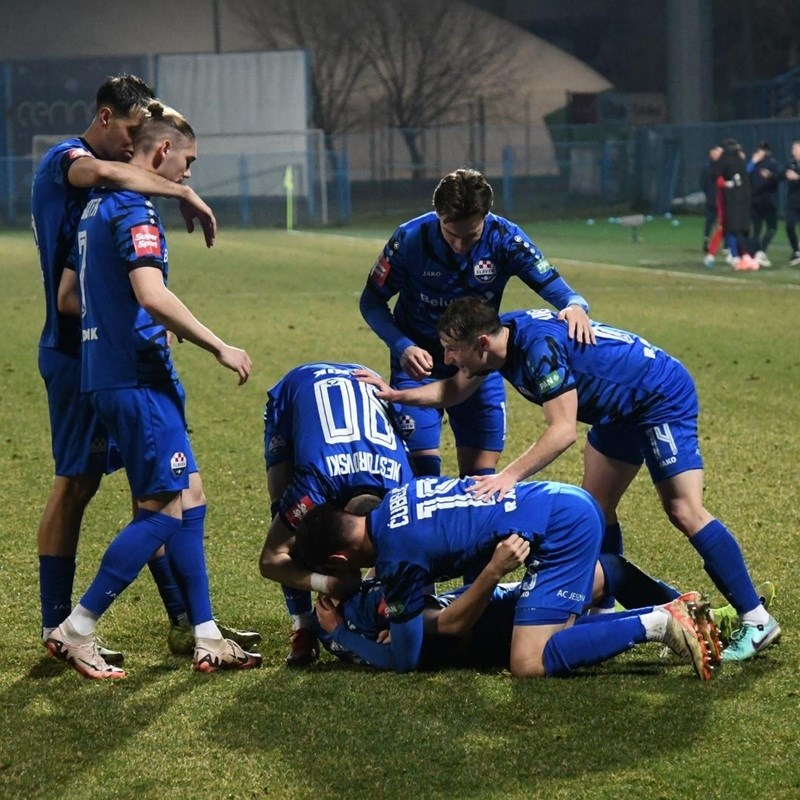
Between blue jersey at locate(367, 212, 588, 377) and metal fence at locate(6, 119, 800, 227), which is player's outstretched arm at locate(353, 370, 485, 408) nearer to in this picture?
blue jersey at locate(367, 212, 588, 377)

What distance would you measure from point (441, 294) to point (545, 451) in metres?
1.43

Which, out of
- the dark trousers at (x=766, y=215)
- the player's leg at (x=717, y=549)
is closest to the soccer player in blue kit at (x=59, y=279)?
the player's leg at (x=717, y=549)

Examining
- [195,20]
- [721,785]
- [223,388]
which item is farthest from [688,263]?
[195,20]

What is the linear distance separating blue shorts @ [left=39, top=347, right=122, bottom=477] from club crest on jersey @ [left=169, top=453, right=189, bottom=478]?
42cm

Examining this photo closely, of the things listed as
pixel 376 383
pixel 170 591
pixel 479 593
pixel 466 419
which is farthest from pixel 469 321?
pixel 170 591

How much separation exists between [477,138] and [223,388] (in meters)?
42.8

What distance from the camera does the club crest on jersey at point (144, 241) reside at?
532 centimetres

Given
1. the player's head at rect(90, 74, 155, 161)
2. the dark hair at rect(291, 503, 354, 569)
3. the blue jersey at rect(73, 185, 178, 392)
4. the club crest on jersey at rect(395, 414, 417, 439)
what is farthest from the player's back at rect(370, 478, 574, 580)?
the player's head at rect(90, 74, 155, 161)

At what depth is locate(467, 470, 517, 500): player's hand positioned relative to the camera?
541 cm

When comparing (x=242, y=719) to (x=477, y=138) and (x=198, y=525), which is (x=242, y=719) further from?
(x=477, y=138)

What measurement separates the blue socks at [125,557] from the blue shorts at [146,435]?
0.39 feet

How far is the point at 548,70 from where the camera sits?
61000mm

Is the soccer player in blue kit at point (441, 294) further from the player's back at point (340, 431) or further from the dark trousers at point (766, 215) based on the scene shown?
the dark trousers at point (766, 215)

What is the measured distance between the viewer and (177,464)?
18.0ft
